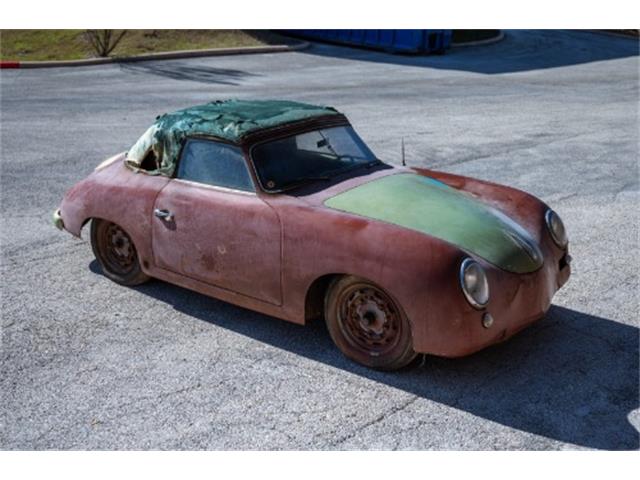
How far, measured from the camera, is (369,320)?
5.26 m

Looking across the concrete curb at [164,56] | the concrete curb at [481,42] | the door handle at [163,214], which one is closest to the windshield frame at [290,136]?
the door handle at [163,214]

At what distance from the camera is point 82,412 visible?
487cm

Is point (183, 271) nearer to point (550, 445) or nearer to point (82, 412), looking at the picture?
point (82, 412)

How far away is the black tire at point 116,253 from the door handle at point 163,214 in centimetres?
54

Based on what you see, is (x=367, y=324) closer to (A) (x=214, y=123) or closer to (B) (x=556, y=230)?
(B) (x=556, y=230)

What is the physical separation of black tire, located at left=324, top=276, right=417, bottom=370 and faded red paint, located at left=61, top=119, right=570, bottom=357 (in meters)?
0.13

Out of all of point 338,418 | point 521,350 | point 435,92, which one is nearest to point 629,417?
point 521,350

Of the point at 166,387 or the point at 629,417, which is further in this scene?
the point at 166,387

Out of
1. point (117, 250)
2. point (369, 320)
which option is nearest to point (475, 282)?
point (369, 320)

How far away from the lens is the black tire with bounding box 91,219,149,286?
6688 millimetres

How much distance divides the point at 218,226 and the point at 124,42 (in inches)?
725

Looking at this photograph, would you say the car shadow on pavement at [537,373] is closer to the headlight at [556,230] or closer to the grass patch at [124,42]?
the headlight at [556,230]

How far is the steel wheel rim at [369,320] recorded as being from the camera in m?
5.16

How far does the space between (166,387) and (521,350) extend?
94.6 inches
